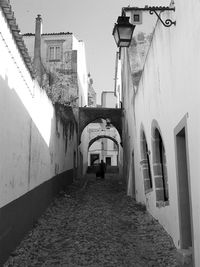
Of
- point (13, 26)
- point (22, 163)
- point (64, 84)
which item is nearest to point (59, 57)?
point (64, 84)


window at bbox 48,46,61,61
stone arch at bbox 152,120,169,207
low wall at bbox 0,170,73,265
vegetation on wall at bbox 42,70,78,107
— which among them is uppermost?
window at bbox 48,46,61,61

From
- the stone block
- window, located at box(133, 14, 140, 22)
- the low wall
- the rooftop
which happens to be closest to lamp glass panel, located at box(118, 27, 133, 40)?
the rooftop

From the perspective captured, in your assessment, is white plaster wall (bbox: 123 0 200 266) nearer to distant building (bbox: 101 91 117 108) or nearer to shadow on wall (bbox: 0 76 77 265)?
shadow on wall (bbox: 0 76 77 265)

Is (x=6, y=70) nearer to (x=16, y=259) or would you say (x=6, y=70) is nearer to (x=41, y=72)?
(x=16, y=259)

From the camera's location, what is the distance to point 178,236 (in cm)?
524

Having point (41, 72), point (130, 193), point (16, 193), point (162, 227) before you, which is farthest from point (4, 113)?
point (41, 72)

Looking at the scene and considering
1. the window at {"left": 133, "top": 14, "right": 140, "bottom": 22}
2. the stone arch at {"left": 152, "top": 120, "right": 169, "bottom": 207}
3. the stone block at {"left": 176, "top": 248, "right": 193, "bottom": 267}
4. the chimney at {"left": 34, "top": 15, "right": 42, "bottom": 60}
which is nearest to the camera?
the stone block at {"left": 176, "top": 248, "right": 193, "bottom": 267}

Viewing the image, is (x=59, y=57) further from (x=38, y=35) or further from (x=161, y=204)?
(x=161, y=204)

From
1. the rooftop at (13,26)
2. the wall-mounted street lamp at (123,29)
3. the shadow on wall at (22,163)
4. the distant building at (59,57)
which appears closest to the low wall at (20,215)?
the shadow on wall at (22,163)

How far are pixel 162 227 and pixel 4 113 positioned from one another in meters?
3.94

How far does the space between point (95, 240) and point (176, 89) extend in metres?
3.37

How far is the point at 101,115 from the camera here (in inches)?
808

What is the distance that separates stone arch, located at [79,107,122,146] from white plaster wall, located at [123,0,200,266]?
1212 centimetres

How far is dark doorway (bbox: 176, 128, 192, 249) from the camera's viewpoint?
16.2 ft
